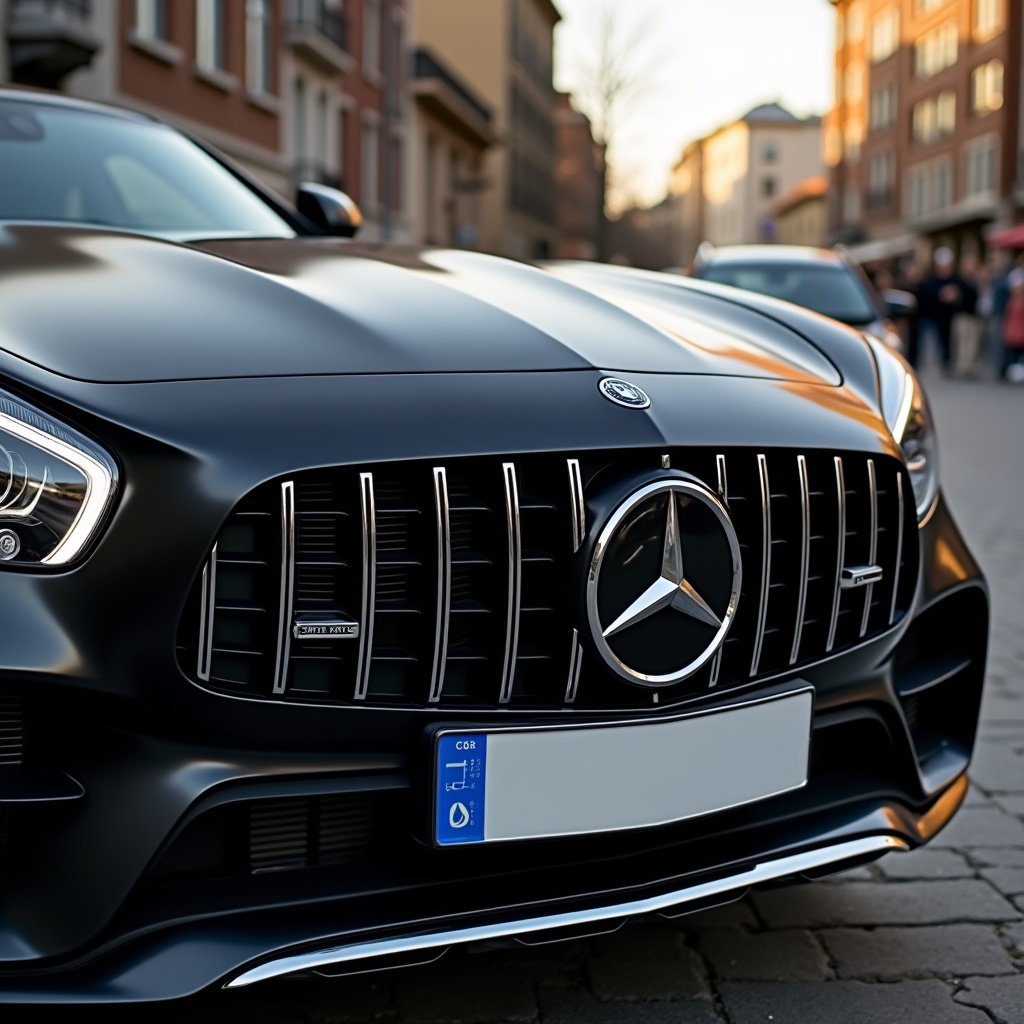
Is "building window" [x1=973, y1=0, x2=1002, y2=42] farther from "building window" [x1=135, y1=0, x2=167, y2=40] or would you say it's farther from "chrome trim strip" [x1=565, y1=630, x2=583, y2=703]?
"chrome trim strip" [x1=565, y1=630, x2=583, y2=703]

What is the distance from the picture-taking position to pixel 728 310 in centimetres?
279

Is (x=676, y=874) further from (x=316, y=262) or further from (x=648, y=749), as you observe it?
(x=316, y=262)

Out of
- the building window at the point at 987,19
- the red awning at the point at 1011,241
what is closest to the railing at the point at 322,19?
the red awning at the point at 1011,241

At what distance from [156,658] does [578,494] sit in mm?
529

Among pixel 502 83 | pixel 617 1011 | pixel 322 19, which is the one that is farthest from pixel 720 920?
pixel 502 83

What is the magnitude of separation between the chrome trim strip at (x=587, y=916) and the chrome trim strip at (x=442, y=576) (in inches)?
11.2

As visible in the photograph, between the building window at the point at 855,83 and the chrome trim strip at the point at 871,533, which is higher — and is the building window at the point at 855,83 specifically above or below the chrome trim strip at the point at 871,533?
above

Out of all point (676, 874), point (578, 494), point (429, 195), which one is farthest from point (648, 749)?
point (429, 195)

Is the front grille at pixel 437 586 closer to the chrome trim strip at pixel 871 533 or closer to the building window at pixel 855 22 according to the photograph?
the chrome trim strip at pixel 871 533

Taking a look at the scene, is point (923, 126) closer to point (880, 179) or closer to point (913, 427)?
point (880, 179)

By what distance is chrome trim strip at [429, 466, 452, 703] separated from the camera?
180cm

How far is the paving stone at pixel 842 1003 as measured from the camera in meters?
2.18

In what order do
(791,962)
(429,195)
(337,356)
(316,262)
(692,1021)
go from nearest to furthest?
(337,356), (692,1021), (791,962), (316,262), (429,195)

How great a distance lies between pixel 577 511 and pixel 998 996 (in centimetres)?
104
